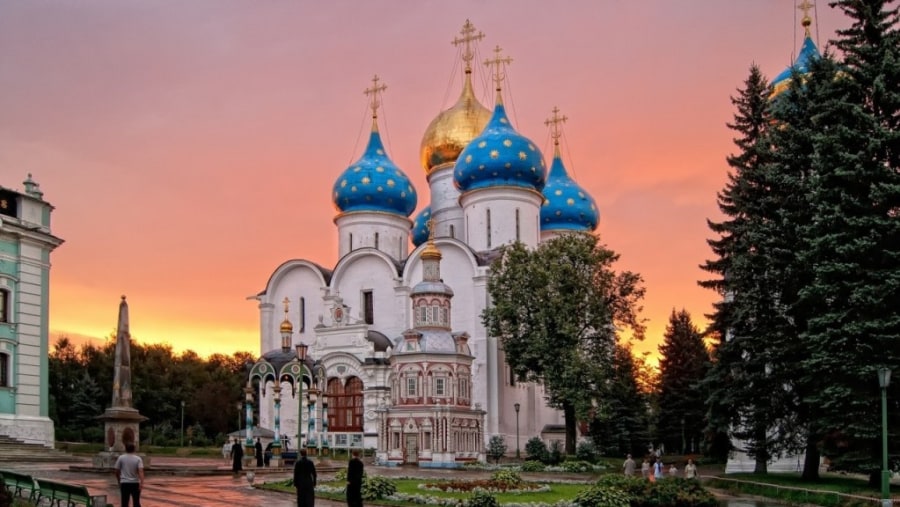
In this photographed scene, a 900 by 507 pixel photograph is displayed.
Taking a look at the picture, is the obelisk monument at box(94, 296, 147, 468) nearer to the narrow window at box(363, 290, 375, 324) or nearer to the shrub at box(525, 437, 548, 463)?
the shrub at box(525, 437, 548, 463)

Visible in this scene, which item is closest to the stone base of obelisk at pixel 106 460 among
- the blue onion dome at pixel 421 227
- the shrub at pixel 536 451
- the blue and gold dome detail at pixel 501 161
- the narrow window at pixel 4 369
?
the narrow window at pixel 4 369

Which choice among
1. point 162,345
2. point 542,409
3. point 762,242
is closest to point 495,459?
point 542,409

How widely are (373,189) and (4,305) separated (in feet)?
74.7

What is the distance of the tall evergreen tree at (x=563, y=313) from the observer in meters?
38.2

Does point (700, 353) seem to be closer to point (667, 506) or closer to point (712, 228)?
point (712, 228)

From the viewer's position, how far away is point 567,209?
180ft

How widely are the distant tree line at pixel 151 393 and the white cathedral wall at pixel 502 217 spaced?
17426 mm

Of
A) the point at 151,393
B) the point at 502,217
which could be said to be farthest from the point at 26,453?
the point at 151,393

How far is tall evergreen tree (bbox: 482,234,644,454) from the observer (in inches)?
1505

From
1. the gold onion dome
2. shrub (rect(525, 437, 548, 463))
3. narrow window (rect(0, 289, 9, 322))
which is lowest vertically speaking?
shrub (rect(525, 437, 548, 463))

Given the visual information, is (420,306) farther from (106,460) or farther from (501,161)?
(106,460)

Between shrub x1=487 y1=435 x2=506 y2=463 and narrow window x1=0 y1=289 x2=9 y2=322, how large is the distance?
65.8ft

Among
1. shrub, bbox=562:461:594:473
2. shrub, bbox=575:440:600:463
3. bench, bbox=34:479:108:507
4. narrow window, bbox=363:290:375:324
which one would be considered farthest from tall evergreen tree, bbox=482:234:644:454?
bench, bbox=34:479:108:507

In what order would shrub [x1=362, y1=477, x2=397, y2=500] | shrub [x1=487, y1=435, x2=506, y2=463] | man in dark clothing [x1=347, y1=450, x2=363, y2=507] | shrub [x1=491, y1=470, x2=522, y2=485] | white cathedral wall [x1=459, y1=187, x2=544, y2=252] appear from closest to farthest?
man in dark clothing [x1=347, y1=450, x2=363, y2=507] → shrub [x1=362, y1=477, x2=397, y2=500] → shrub [x1=491, y1=470, x2=522, y2=485] → shrub [x1=487, y1=435, x2=506, y2=463] → white cathedral wall [x1=459, y1=187, x2=544, y2=252]
